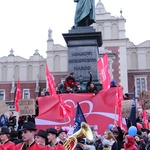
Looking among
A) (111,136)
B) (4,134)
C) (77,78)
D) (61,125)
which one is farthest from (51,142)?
(77,78)

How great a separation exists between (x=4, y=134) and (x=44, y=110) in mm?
3736

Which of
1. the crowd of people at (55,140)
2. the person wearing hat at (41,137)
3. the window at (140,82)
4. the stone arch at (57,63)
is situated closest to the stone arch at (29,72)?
the stone arch at (57,63)

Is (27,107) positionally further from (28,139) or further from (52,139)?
(28,139)

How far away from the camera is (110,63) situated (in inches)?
1460

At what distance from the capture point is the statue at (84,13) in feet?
37.8

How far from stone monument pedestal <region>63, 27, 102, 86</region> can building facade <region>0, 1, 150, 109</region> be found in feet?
82.8

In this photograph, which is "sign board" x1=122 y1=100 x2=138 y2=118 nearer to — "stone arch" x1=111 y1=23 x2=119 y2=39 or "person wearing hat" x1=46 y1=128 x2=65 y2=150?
"person wearing hat" x1=46 y1=128 x2=65 y2=150

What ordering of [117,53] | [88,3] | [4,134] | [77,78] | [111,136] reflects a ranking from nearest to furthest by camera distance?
[4,134]
[111,136]
[77,78]
[88,3]
[117,53]

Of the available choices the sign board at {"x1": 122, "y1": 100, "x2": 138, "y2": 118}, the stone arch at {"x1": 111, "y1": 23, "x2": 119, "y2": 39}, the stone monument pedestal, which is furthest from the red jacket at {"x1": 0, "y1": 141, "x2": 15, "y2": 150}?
the stone arch at {"x1": 111, "y1": 23, "x2": 119, "y2": 39}

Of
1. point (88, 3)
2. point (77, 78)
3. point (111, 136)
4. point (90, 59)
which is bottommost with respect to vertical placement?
point (111, 136)

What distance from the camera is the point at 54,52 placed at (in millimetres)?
40750

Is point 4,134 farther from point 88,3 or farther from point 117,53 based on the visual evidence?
point 117,53

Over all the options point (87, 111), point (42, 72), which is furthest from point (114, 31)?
point (87, 111)

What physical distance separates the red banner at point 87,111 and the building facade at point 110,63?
27512mm
